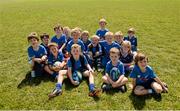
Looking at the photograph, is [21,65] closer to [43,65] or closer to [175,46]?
[43,65]

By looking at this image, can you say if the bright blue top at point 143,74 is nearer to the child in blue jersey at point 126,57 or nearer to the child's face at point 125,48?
the child in blue jersey at point 126,57

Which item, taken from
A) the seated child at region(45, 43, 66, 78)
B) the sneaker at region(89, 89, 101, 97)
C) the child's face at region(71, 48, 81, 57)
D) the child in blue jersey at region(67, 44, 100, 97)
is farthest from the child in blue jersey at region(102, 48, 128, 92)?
the seated child at region(45, 43, 66, 78)

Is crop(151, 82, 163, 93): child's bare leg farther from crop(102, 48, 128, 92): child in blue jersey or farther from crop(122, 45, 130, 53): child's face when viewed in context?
crop(122, 45, 130, 53): child's face

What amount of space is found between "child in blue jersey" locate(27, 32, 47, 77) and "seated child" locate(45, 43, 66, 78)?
235 mm

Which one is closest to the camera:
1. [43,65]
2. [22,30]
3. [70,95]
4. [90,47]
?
[70,95]

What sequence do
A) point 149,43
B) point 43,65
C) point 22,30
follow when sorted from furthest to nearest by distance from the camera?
point 22,30 < point 149,43 < point 43,65

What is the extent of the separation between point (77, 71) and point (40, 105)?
186 centimetres

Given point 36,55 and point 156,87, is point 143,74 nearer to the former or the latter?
point 156,87

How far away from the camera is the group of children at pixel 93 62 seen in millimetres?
8078

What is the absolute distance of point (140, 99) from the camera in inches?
309

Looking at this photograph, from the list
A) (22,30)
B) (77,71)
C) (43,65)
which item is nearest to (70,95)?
(77,71)

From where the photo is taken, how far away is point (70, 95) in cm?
828

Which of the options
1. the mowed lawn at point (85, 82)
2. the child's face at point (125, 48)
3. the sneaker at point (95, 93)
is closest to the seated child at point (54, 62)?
the mowed lawn at point (85, 82)

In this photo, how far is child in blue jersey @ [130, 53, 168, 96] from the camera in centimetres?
793
